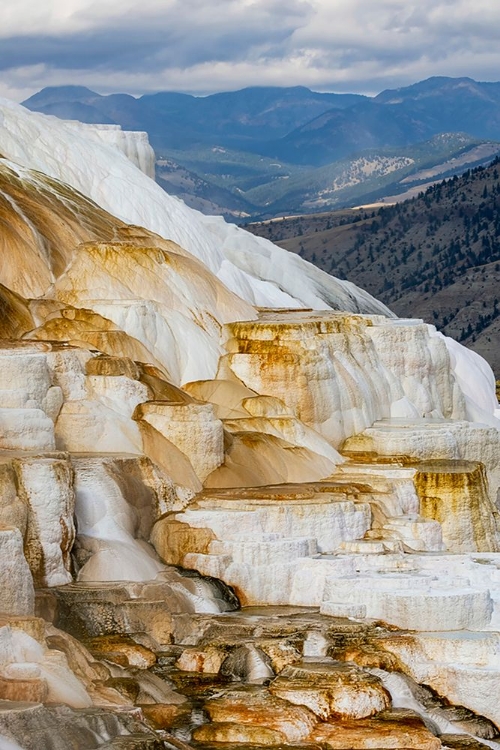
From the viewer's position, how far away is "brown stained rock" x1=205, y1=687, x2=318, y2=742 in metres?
21.3

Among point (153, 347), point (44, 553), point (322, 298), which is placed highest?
point (322, 298)

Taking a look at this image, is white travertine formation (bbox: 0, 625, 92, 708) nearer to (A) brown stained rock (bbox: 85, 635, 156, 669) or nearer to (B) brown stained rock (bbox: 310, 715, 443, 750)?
(A) brown stained rock (bbox: 85, 635, 156, 669)

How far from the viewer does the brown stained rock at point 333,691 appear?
2192cm

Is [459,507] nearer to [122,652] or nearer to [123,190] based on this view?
[122,652]

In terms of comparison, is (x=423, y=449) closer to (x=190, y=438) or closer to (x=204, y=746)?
(x=190, y=438)

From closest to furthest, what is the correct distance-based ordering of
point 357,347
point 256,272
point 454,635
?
point 454,635 < point 357,347 < point 256,272

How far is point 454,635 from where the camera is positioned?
2514cm

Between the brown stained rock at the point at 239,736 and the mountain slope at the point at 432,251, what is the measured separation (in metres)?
99.9

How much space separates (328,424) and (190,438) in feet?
20.1

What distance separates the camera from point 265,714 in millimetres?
21453

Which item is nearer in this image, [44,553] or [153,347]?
[44,553]

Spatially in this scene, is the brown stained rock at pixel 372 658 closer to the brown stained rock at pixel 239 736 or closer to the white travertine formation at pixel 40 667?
the brown stained rock at pixel 239 736

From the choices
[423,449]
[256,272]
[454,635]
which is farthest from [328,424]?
[256,272]

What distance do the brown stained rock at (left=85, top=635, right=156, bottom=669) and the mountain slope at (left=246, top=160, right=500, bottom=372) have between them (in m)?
97.5
